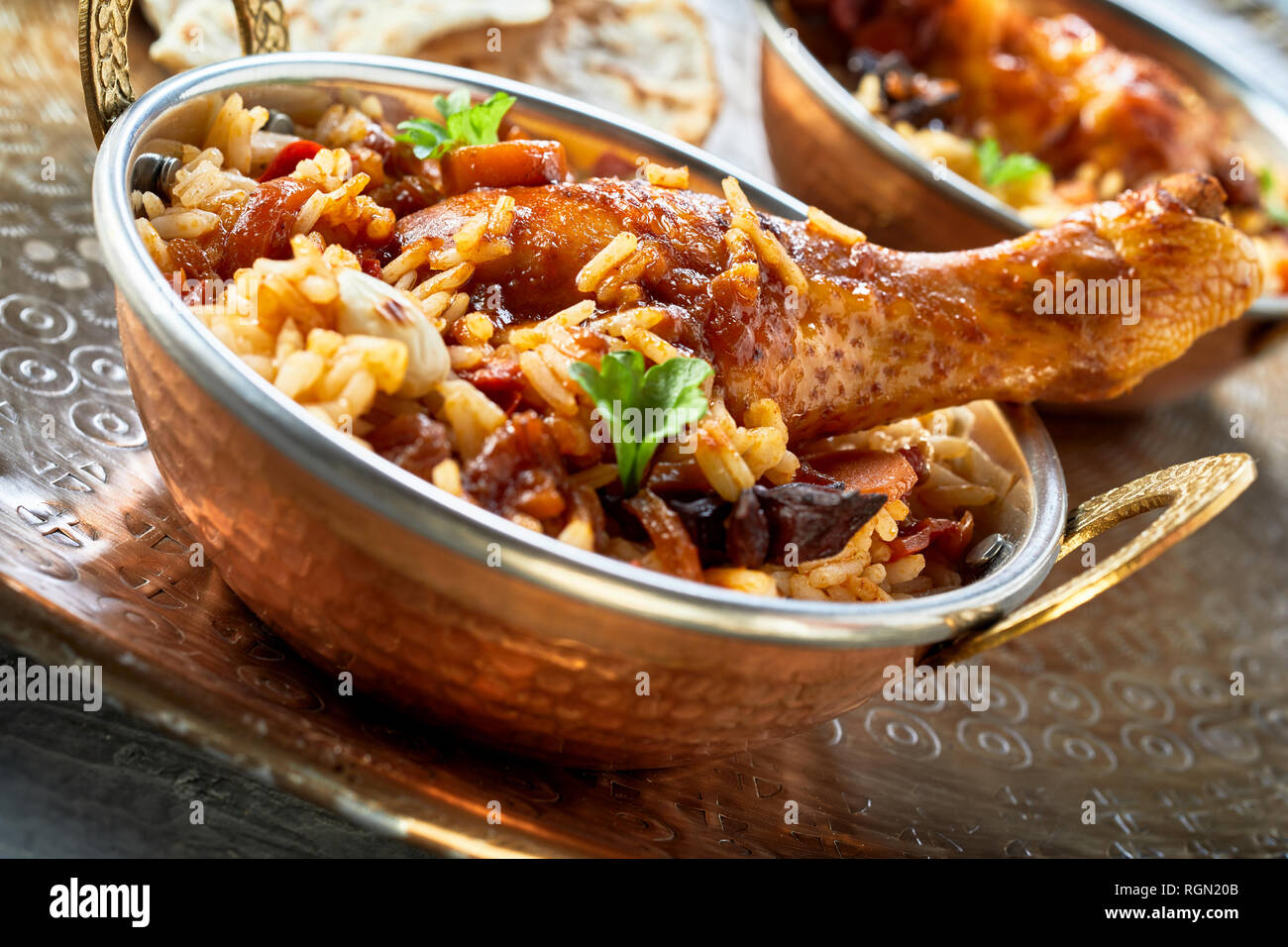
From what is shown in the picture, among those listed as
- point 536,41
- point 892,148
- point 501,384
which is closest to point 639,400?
point 501,384

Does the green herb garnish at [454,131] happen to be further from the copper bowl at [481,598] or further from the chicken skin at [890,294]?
the copper bowl at [481,598]

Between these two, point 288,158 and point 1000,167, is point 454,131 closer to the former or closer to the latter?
point 288,158

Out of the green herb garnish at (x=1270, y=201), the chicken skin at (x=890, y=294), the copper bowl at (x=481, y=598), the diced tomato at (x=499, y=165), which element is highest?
the green herb garnish at (x=1270, y=201)

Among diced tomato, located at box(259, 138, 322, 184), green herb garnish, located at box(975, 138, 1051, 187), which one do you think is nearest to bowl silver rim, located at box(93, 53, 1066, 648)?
diced tomato, located at box(259, 138, 322, 184)

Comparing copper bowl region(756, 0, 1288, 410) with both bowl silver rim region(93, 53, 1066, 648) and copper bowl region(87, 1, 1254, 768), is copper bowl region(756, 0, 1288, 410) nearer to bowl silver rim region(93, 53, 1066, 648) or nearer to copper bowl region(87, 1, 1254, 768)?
copper bowl region(87, 1, 1254, 768)

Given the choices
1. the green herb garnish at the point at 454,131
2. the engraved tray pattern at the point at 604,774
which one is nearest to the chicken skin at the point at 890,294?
the green herb garnish at the point at 454,131
